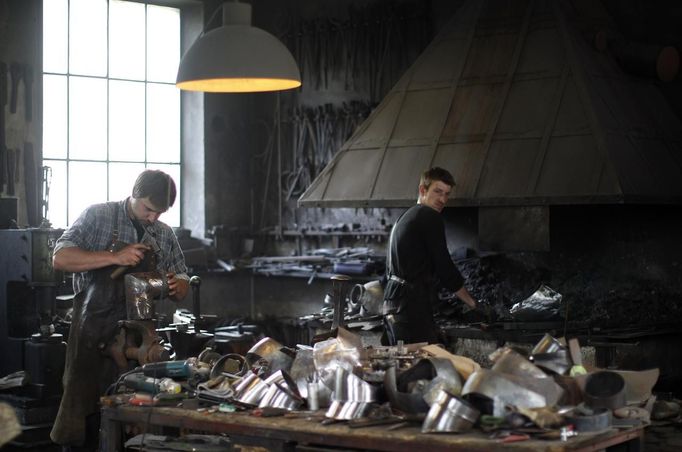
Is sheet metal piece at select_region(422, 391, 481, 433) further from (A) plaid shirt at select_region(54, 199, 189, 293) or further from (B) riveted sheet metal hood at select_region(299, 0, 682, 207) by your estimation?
Answer: (B) riveted sheet metal hood at select_region(299, 0, 682, 207)

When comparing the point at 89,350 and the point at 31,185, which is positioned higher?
the point at 31,185

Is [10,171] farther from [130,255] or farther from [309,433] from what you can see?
[309,433]

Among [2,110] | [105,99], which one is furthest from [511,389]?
[105,99]

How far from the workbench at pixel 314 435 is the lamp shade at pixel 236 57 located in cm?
155

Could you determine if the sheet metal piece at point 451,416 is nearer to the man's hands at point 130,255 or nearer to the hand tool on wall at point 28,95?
the man's hands at point 130,255

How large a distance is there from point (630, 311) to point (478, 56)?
2.13 m

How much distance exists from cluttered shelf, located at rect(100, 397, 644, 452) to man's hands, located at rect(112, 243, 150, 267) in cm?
108

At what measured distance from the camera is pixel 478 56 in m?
7.92

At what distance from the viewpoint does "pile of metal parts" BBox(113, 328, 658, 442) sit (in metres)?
3.70

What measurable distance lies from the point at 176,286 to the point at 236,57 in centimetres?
122

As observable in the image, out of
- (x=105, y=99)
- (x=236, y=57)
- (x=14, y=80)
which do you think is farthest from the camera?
(x=105, y=99)

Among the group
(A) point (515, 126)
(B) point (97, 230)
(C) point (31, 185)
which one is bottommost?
(B) point (97, 230)

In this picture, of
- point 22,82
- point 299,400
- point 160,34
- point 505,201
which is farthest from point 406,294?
point 160,34

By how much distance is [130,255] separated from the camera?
5.34 metres
